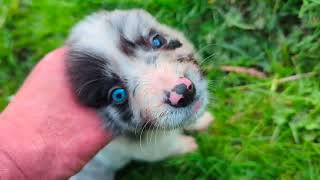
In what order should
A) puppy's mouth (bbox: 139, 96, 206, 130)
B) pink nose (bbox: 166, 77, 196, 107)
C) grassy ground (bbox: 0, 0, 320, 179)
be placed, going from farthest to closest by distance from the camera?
grassy ground (bbox: 0, 0, 320, 179) < puppy's mouth (bbox: 139, 96, 206, 130) < pink nose (bbox: 166, 77, 196, 107)

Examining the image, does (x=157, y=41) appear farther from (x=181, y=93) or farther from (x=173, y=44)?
(x=181, y=93)

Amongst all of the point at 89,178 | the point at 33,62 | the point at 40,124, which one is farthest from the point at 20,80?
the point at 40,124

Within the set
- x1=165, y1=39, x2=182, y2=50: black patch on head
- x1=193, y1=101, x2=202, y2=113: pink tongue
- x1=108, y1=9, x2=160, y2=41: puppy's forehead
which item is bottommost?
x1=193, y1=101, x2=202, y2=113: pink tongue

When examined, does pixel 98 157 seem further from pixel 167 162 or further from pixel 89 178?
pixel 167 162

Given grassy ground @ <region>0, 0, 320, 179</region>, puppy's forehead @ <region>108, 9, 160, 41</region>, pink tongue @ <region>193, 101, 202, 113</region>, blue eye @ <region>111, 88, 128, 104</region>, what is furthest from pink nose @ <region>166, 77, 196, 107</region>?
grassy ground @ <region>0, 0, 320, 179</region>

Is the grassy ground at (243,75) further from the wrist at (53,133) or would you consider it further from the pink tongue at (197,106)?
the wrist at (53,133)

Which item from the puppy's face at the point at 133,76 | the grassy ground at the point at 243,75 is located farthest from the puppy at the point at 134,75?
the grassy ground at the point at 243,75

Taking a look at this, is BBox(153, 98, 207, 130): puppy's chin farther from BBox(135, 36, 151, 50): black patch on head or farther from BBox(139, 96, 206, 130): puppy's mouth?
BBox(135, 36, 151, 50): black patch on head
